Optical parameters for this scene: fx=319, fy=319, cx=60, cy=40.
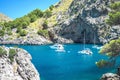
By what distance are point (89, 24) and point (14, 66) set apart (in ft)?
435

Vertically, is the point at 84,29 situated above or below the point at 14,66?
above

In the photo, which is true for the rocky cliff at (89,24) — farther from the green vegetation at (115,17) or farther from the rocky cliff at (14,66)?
the rocky cliff at (14,66)

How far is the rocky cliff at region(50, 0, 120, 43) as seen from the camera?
17885 cm

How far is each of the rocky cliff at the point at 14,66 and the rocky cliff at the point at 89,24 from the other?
379ft

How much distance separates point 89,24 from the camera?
184750 millimetres

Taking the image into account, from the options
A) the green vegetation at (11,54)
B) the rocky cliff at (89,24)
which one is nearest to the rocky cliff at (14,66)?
the green vegetation at (11,54)

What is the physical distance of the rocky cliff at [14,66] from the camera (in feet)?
169

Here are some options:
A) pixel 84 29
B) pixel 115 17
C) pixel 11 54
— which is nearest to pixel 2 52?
pixel 11 54

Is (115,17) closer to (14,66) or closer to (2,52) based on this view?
(14,66)

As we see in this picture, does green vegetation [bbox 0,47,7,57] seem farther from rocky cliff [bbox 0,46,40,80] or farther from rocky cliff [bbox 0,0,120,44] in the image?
rocky cliff [bbox 0,0,120,44]

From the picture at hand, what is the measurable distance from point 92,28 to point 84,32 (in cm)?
744

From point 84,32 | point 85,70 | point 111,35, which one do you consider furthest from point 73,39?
point 85,70

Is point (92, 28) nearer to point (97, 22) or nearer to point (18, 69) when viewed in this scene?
point (97, 22)

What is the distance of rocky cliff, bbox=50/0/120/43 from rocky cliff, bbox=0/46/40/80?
11550 cm
